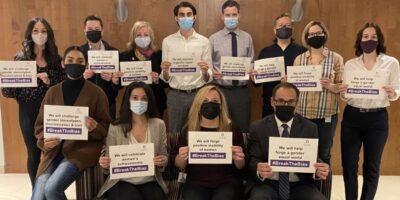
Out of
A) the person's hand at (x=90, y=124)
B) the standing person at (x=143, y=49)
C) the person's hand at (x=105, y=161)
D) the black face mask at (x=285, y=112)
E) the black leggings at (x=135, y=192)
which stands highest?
the standing person at (x=143, y=49)

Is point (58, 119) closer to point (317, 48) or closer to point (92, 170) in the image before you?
point (92, 170)

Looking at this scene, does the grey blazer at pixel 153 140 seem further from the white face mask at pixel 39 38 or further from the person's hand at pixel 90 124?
the white face mask at pixel 39 38

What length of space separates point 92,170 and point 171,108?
120 centimetres

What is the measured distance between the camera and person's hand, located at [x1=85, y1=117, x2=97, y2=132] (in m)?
2.96

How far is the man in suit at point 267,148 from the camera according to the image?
2797 millimetres

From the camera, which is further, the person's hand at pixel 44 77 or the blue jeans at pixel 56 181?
the person's hand at pixel 44 77

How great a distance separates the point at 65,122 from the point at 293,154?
166 centimetres

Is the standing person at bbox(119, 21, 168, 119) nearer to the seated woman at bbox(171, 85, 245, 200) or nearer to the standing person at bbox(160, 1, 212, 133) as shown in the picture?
the standing person at bbox(160, 1, 212, 133)

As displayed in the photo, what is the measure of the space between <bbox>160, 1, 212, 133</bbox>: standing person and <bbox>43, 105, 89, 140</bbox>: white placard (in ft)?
3.93

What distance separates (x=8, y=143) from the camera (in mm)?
4965

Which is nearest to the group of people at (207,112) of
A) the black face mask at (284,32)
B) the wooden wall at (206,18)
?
the black face mask at (284,32)

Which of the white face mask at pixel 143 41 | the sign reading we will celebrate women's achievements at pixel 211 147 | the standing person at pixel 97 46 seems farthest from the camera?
the white face mask at pixel 143 41

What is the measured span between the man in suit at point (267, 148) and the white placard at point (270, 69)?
0.79m

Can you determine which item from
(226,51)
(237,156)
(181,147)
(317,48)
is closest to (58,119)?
(181,147)
